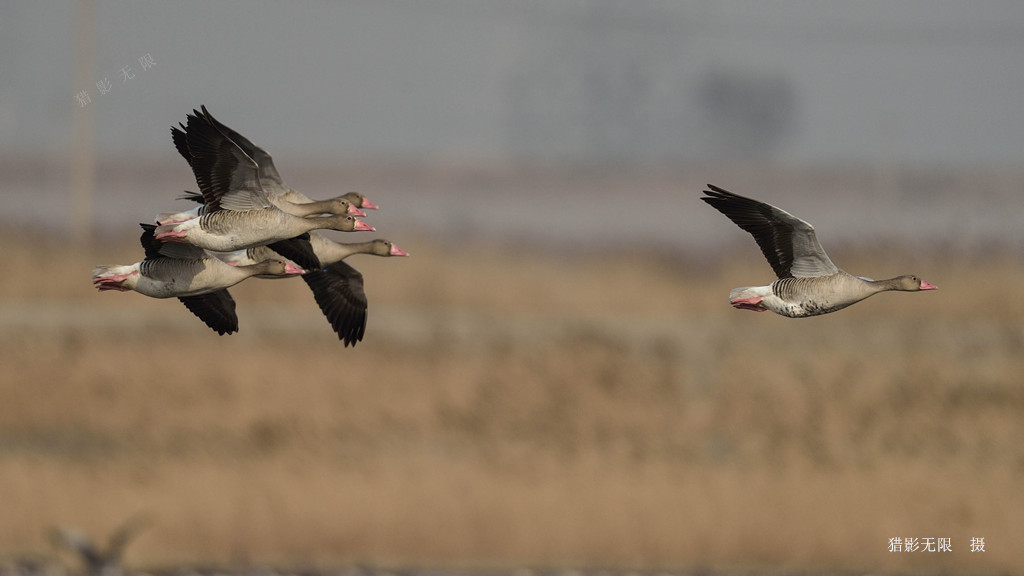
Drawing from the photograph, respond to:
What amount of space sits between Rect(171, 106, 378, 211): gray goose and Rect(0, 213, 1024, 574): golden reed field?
38.2 metres

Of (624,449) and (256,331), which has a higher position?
(256,331)

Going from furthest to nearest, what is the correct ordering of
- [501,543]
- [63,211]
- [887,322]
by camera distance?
1. [63,211]
2. [887,322]
3. [501,543]

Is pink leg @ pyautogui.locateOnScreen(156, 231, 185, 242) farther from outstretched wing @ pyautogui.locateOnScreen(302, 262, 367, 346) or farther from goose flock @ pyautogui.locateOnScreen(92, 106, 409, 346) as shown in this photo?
outstretched wing @ pyautogui.locateOnScreen(302, 262, 367, 346)

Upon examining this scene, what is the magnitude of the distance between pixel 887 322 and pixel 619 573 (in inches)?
503

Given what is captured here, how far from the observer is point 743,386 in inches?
1956

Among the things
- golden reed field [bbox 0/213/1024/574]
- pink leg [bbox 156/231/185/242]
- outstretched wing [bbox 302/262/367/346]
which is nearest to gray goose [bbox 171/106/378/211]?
pink leg [bbox 156/231/185/242]

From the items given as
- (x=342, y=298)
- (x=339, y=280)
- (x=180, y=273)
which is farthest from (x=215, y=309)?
(x=339, y=280)

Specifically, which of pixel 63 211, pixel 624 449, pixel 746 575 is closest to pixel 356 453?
pixel 624 449

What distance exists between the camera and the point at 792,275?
18.7 ft

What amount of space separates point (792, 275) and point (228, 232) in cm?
222

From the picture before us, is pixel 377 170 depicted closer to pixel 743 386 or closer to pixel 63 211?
pixel 63 211

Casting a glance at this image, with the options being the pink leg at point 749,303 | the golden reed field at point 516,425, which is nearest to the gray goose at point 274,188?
the pink leg at point 749,303

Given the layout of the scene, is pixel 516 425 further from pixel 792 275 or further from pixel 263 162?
pixel 792 275

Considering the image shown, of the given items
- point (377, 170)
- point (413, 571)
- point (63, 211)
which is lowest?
point (413, 571)
